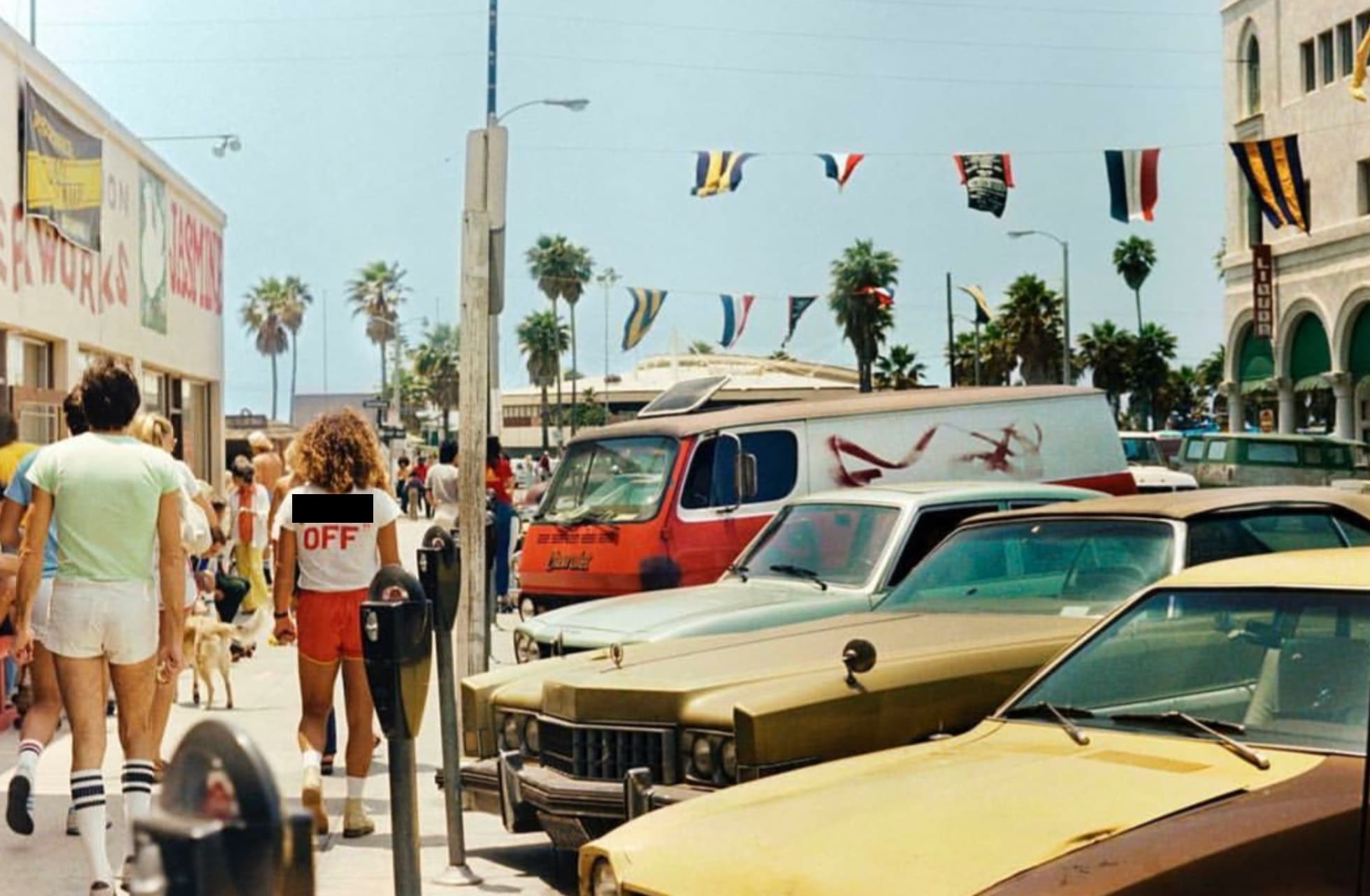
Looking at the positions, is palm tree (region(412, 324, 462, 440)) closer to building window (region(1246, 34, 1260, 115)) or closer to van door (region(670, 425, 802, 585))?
building window (region(1246, 34, 1260, 115))

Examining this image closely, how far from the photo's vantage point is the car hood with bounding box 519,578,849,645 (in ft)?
28.0

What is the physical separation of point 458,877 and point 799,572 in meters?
2.85

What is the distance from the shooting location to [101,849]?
20.1 feet

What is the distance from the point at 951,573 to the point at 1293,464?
1128 inches

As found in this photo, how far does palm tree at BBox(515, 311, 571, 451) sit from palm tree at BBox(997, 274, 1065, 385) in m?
34.4

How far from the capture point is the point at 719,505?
525 inches

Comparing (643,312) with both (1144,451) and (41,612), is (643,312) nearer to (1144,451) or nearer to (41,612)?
(1144,451)

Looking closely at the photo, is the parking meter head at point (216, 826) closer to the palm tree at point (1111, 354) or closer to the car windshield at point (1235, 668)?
the car windshield at point (1235, 668)

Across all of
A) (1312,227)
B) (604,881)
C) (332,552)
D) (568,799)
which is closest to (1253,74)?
(1312,227)

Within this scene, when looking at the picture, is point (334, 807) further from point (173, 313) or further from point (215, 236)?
point (215, 236)

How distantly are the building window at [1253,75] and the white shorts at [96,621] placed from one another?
155 ft

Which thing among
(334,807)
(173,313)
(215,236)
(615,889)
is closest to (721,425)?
(334,807)

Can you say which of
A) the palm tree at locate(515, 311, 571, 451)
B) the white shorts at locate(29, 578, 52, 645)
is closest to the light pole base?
the white shorts at locate(29, 578, 52, 645)

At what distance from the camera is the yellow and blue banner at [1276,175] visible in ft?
113
